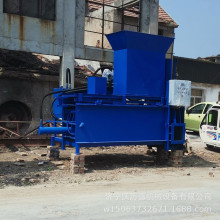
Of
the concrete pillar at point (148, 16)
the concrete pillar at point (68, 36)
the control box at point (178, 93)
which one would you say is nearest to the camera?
the control box at point (178, 93)

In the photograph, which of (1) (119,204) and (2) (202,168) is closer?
(1) (119,204)

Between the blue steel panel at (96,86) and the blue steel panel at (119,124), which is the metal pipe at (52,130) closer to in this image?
the blue steel panel at (119,124)

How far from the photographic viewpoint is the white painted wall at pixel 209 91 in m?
25.6

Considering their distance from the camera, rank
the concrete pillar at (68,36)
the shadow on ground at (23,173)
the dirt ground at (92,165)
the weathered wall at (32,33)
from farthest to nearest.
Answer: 1. the concrete pillar at (68,36)
2. the weathered wall at (32,33)
3. the dirt ground at (92,165)
4. the shadow on ground at (23,173)

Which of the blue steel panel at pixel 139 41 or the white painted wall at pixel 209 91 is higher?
the blue steel panel at pixel 139 41

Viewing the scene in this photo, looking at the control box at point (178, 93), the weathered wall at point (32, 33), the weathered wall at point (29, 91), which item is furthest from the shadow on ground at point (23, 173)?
the weathered wall at point (32, 33)

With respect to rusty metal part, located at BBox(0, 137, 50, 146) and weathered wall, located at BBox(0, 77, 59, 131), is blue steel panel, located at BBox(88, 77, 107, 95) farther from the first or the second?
weathered wall, located at BBox(0, 77, 59, 131)

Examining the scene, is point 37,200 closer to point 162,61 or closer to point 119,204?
point 119,204

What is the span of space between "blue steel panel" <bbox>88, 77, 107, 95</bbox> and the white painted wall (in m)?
17.6

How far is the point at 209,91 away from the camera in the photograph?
85.5 ft

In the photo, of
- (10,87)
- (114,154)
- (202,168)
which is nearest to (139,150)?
(114,154)

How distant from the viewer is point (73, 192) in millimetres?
6879

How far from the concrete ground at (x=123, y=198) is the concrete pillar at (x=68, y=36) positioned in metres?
7.20

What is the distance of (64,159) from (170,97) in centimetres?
375
